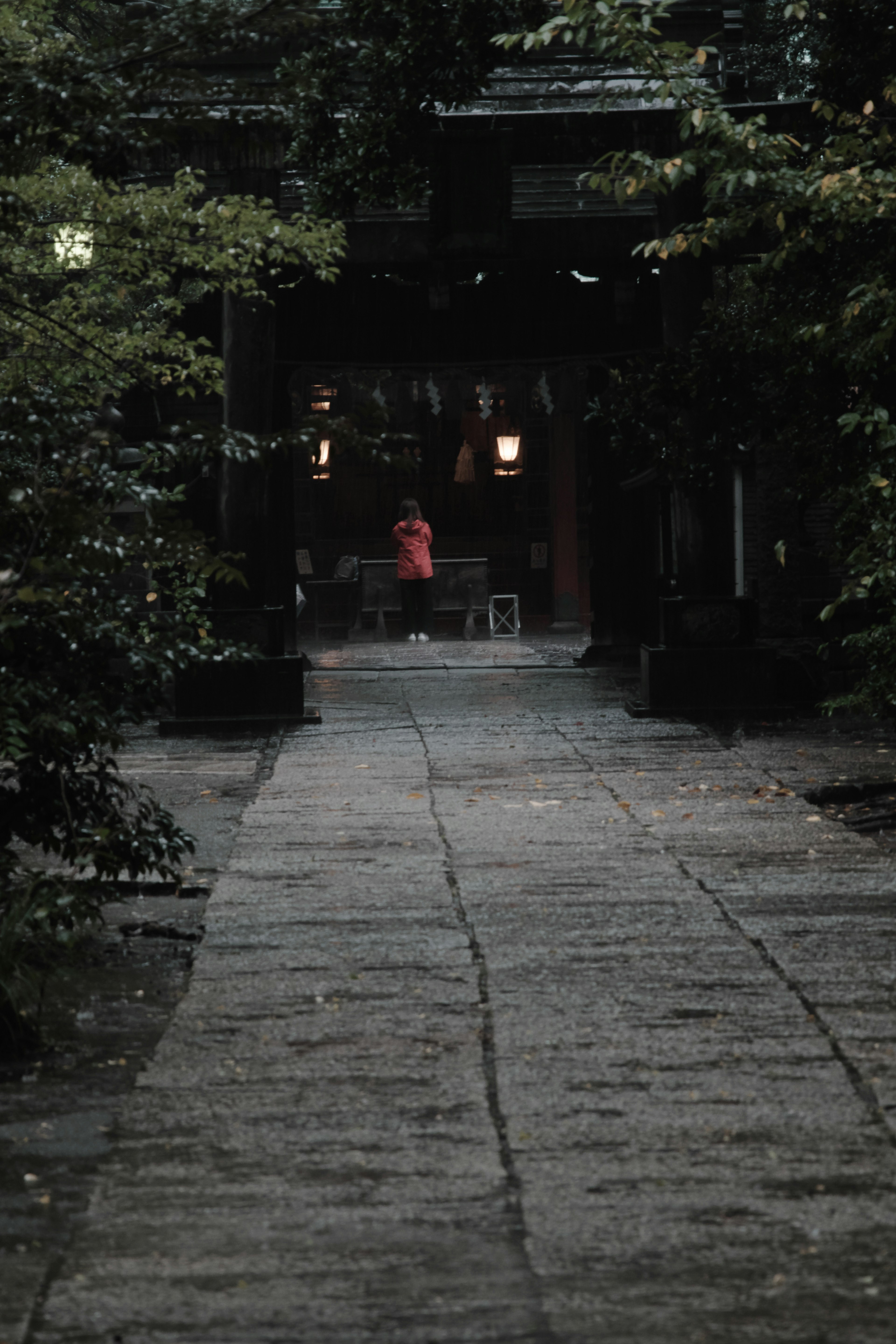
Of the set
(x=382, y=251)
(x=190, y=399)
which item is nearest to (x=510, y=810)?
(x=382, y=251)

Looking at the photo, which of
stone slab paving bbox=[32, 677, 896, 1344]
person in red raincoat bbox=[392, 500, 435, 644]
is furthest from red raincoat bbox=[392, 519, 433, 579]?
stone slab paving bbox=[32, 677, 896, 1344]

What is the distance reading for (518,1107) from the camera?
319 centimetres

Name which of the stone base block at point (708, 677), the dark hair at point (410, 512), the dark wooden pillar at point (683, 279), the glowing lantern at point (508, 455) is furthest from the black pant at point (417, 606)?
the dark wooden pillar at point (683, 279)

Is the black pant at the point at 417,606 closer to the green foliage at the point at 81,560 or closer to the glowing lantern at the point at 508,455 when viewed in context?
the glowing lantern at the point at 508,455

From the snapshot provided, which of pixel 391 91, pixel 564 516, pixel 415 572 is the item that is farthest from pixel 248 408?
pixel 564 516

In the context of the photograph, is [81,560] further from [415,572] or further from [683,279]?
[415,572]

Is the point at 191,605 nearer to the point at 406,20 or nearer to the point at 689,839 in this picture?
the point at 406,20

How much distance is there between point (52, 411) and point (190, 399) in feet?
38.9

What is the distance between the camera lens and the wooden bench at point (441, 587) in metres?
20.9

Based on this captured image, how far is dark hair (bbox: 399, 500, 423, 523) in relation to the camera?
19031 mm

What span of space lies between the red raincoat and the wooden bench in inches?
47.2

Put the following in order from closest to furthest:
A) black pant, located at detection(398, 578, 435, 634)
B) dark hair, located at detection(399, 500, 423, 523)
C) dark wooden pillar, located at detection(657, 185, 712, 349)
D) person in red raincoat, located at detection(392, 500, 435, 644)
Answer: dark wooden pillar, located at detection(657, 185, 712, 349) < dark hair, located at detection(399, 500, 423, 523) < person in red raincoat, located at detection(392, 500, 435, 644) < black pant, located at detection(398, 578, 435, 634)

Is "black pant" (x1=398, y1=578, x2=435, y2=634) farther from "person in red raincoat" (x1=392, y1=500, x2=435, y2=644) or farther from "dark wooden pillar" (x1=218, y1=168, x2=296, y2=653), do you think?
"dark wooden pillar" (x1=218, y1=168, x2=296, y2=653)

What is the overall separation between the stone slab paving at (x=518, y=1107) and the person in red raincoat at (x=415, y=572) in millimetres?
13072
